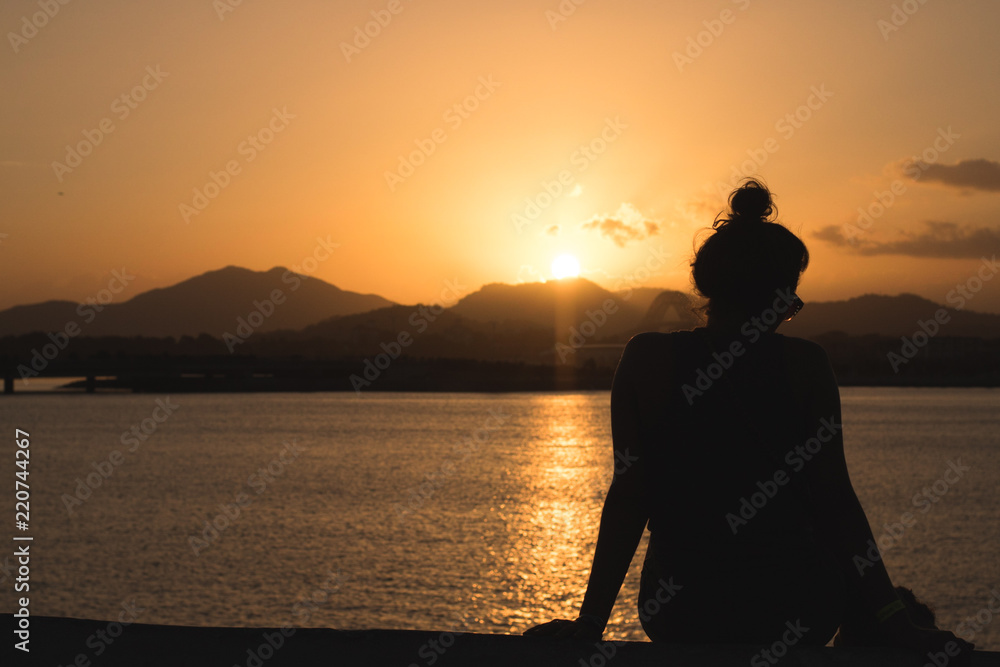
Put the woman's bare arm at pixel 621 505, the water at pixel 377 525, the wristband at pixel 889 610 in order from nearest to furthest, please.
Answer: the wristband at pixel 889 610, the woman's bare arm at pixel 621 505, the water at pixel 377 525

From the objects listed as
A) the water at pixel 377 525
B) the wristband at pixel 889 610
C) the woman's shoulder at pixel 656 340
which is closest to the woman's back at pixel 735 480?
the woman's shoulder at pixel 656 340

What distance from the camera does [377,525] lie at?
2752 cm

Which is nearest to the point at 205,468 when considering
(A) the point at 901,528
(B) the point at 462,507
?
(B) the point at 462,507

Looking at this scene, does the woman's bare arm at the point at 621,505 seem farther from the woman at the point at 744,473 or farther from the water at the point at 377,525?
the water at the point at 377,525

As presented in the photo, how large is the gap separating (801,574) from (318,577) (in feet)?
61.9

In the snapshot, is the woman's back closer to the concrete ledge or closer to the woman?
the woman

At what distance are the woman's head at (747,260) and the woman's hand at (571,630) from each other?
0.85 metres

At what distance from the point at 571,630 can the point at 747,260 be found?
3.32 ft

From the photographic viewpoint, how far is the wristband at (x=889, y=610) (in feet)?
7.09

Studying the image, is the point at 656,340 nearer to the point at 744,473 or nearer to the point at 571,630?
the point at 744,473

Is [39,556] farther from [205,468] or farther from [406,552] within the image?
[205,468]

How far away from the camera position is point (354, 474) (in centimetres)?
4291

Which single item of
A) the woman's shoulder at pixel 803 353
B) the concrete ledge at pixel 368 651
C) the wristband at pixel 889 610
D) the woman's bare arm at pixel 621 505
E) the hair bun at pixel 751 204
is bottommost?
the concrete ledge at pixel 368 651

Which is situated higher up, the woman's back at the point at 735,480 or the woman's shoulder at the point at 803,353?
the woman's shoulder at the point at 803,353
